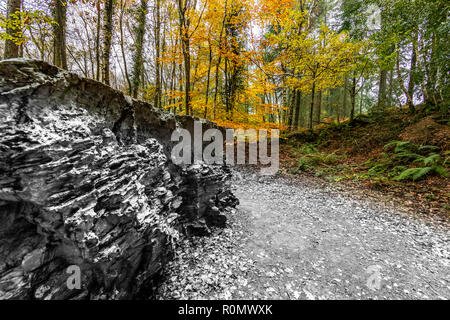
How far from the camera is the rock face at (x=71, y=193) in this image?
1539 millimetres

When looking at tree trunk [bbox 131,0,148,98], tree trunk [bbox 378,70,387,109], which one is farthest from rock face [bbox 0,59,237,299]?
tree trunk [bbox 378,70,387,109]

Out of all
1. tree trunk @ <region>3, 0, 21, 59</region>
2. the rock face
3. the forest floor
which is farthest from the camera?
the forest floor

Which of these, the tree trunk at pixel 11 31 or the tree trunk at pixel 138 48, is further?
the tree trunk at pixel 138 48

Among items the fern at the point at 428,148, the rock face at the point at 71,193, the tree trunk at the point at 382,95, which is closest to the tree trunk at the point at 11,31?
the rock face at the point at 71,193

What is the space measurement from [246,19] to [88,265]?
11.7 meters

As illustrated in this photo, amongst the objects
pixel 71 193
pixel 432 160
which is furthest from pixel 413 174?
pixel 71 193

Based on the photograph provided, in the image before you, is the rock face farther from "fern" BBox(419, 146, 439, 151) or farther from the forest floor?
"fern" BBox(419, 146, 439, 151)

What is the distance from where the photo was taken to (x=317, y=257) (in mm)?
3320

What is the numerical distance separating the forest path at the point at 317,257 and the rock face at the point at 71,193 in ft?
2.96

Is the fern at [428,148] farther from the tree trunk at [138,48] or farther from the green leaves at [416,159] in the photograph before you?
the tree trunk at [138,48]

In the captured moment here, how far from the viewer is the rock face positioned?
60.6 inches

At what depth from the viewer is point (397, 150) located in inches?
306

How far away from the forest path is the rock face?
901 millimetres

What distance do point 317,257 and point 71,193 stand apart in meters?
4.08
